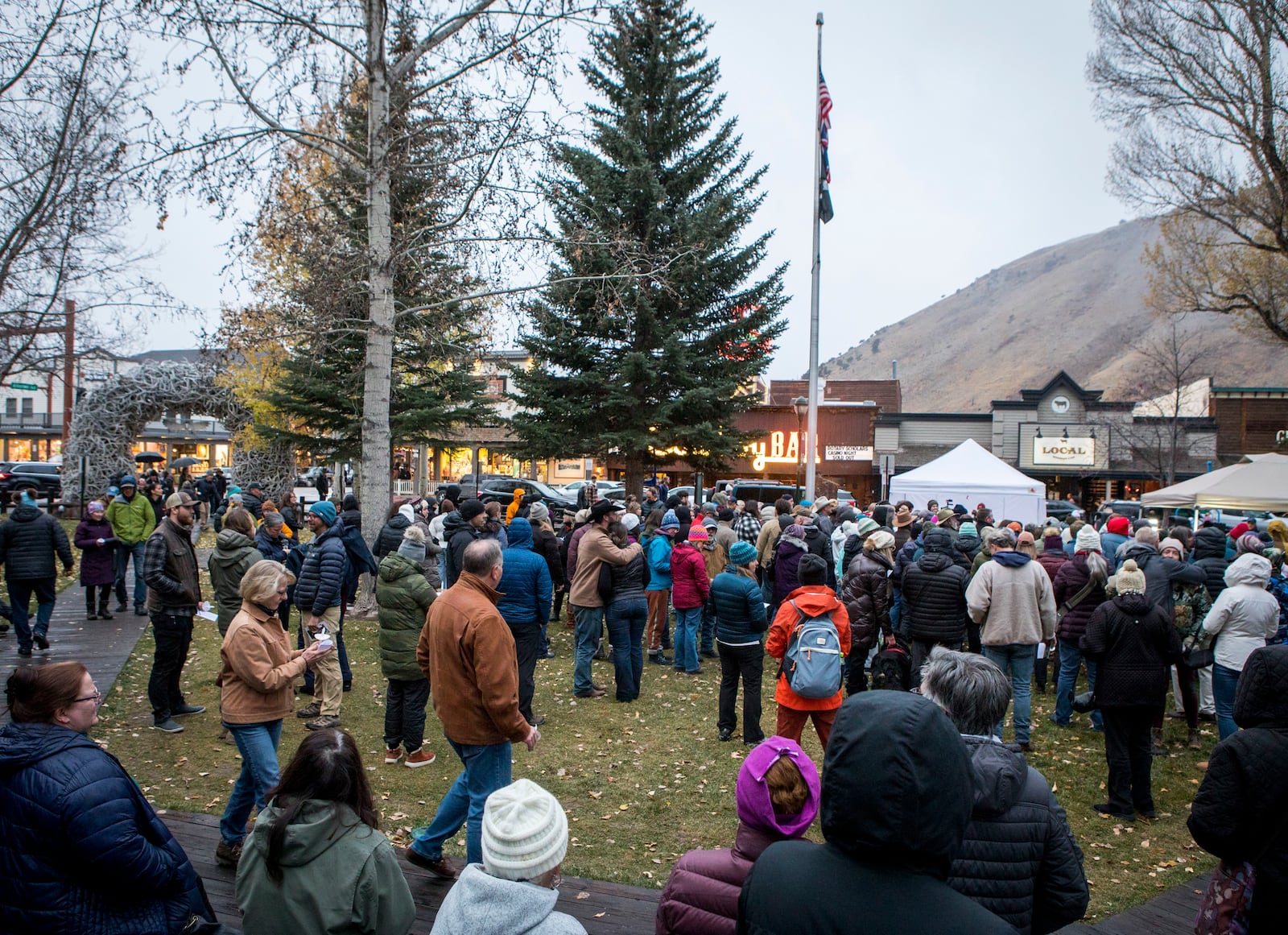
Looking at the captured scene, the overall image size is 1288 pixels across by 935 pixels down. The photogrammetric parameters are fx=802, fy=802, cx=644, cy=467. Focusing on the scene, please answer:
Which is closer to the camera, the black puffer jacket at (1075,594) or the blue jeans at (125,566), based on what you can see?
the black puffer jacket at (1075,594)

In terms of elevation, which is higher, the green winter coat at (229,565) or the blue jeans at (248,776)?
the green winter coat at (229,565)

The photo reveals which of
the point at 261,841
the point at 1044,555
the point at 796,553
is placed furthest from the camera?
the point at 796,553

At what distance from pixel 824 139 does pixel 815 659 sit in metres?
15.4

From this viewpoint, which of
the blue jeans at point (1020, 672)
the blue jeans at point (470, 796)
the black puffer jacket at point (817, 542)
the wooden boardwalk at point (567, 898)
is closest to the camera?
the wooden boardwalk at point (567, 898)

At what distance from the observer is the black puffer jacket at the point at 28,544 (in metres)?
9.40

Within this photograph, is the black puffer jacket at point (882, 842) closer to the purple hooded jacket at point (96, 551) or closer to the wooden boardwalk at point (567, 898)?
the wooden boardwalk at point (567, 898)

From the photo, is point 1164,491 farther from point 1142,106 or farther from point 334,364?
point 334,364

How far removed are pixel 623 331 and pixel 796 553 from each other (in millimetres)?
14085

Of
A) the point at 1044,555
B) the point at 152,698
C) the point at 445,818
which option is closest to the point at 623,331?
the point at 1044,555

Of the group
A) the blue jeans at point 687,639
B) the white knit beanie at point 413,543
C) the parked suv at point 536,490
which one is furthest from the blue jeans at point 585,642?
the parked suv at point 536,490

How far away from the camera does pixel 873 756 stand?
1.77 meters

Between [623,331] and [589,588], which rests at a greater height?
[623,331]

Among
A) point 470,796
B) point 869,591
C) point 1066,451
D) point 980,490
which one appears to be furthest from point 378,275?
point 1066,451

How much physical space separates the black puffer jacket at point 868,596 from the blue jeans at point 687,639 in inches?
92.5
